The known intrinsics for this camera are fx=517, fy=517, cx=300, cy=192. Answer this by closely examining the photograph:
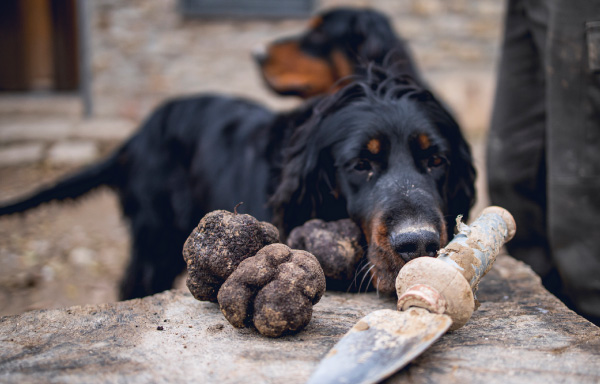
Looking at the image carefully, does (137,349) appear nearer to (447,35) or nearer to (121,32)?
(121,32)

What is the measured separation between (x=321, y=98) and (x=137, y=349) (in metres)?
1.55

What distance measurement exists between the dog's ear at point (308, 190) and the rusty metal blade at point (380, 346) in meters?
0.95

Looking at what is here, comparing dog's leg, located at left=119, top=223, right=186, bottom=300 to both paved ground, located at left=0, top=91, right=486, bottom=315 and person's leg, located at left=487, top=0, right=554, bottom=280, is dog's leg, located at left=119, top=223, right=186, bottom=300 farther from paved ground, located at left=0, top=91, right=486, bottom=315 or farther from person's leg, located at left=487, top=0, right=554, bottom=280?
person's leg, located at left=487, top=0, right=554, bottom=280

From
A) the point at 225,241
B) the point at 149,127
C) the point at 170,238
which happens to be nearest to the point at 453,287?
the point at 225,241

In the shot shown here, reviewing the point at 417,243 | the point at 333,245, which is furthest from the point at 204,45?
the point at 417,243

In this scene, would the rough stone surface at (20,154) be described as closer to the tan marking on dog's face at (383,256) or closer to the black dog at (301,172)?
the black dog at (301,172)

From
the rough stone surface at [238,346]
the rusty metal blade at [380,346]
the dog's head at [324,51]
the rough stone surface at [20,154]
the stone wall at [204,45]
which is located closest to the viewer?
the rusty metal blade at [380,346]

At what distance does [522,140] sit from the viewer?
3.12m

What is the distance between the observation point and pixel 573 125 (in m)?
2.52

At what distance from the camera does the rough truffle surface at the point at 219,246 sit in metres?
1.64

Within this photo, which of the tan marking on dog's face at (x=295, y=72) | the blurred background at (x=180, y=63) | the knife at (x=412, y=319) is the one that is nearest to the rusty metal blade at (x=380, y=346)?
the knife at (x=412, y=319)

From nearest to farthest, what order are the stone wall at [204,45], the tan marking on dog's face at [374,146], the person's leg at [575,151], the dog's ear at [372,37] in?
the tan marking on dog's face at [374,146]
the person's leg at [575,151]
the dog's ear at [372,37]
the stone wall at [204,45]

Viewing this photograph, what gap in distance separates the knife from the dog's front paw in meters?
0.20

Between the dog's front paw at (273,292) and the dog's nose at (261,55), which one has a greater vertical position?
the dog's nose at (261,55)
